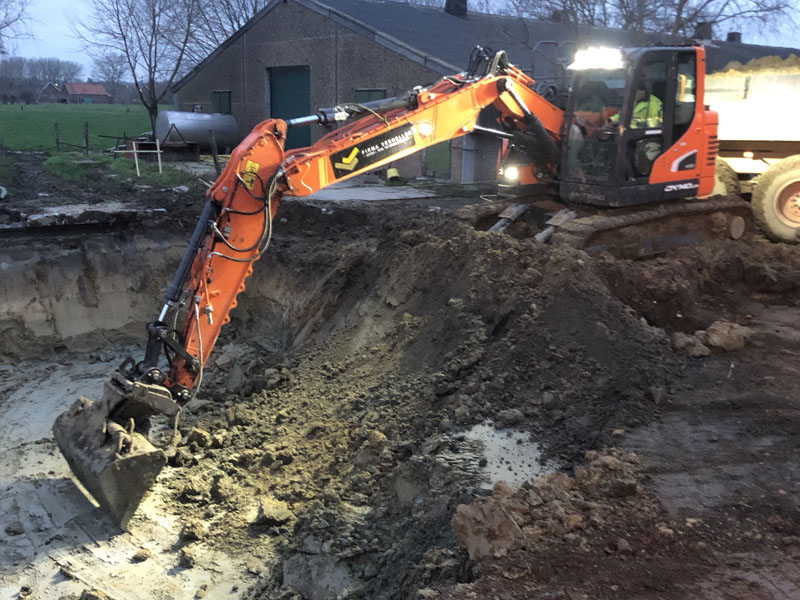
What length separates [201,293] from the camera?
5543 millimetres

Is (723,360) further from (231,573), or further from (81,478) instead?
(81,478)

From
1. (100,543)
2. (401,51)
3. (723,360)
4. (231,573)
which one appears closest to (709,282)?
(723,360)

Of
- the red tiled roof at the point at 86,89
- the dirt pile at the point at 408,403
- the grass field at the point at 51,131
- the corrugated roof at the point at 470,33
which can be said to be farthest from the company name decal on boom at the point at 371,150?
the red tiled roof at the point at 86,89

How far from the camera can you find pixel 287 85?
21.4 metres

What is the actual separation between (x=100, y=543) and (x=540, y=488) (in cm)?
317

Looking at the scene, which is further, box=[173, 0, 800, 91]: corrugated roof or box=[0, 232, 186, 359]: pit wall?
box=[173, 0, 800, 91]: corrugated roof

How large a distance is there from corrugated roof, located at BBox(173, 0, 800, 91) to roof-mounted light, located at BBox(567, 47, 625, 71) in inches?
287

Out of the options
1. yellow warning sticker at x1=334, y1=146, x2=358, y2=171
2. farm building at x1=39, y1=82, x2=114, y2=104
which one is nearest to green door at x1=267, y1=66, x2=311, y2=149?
yellow warning sticker at x1=334, y1=146, x2=358, y2=171

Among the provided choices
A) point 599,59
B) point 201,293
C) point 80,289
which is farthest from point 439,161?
point 201,293

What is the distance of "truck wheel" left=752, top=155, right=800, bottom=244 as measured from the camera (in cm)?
895

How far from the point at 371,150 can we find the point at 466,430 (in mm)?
2599

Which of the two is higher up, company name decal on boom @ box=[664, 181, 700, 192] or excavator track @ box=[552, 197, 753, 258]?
company name decal on boom @ box=[664, 181, 700, 192]

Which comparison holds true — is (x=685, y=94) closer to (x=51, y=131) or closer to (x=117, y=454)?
(x=117, y=454)

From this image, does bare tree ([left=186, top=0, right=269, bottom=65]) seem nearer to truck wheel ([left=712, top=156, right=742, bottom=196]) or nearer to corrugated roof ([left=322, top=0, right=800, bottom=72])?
corrugated roof ([left=322, top=0, right=800, bottom=72])
